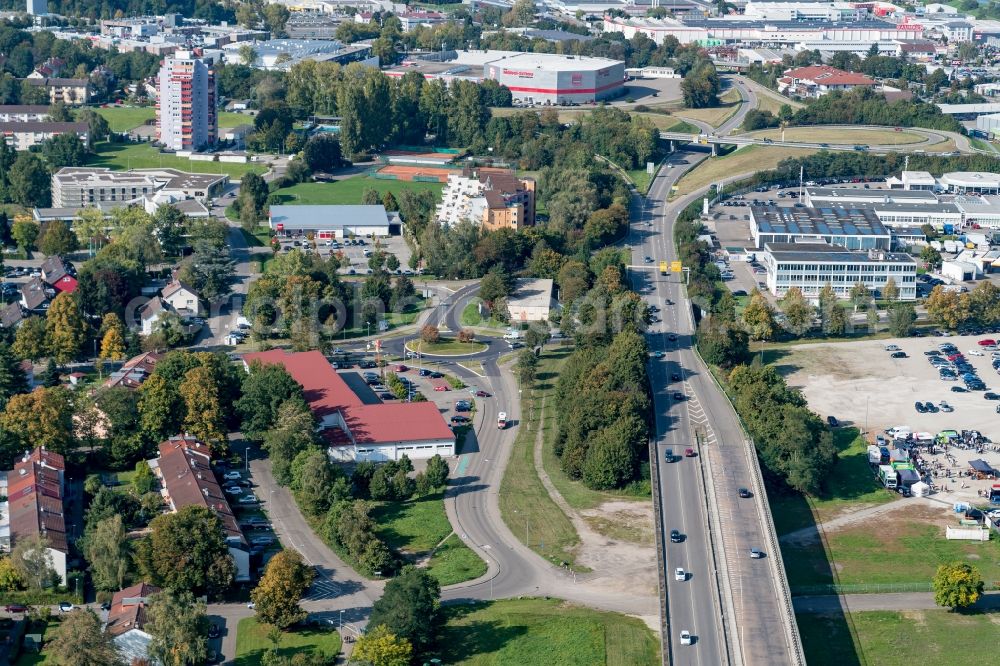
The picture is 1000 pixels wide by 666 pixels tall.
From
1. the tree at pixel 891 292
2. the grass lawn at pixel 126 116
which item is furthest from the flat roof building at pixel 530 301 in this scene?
the grass lawn at pixel 126 116

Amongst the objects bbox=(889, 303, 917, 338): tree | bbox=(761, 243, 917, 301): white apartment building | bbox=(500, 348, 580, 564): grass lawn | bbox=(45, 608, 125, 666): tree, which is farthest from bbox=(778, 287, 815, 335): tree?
bbox=(45, 608, 125, 666): tree

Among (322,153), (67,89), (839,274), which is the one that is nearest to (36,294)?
(322,153)

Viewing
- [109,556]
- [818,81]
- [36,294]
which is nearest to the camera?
[109,556]

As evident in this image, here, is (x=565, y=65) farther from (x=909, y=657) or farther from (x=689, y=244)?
(x=909, y=657)

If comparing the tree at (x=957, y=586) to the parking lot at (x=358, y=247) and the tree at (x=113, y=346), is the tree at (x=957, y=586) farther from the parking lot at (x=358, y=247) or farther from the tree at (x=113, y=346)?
the parking lot at (x=358, y=247)

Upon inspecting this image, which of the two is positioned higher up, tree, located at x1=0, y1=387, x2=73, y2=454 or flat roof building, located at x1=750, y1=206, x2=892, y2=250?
flat roof building, located at x1=750, y1=206, x2=892, y2=250

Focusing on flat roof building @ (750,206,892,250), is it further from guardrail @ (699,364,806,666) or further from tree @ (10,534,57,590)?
tree @ (10,534,57,590)

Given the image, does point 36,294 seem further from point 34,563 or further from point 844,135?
point 844,135
